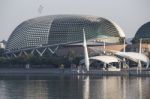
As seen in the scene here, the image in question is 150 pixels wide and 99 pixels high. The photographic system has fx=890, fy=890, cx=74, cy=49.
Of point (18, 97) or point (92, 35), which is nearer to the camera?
point (18, 97)

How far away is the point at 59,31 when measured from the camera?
167 m

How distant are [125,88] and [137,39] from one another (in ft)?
250

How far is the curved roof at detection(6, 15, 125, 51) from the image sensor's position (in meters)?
164

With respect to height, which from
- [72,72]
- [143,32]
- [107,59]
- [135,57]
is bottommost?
[72,72]

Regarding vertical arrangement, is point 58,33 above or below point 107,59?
above

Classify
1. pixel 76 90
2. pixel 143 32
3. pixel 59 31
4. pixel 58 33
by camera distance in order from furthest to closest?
pixel 143 32 → pixel 59 31 → pixel 58 33 → pixel 76 90

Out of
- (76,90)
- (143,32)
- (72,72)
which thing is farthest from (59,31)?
(76,90)

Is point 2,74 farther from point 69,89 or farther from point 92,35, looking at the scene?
point 69,89

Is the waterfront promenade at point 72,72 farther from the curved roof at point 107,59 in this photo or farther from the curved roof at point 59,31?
the curved roof at point 59,31

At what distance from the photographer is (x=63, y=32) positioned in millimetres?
167250

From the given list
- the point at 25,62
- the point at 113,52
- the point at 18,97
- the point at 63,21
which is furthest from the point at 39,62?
the point at 18,97

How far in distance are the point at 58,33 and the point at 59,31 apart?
0.97 meters

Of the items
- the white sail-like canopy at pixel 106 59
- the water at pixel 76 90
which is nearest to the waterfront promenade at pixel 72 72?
the white sail-like canopy at pixel 106 59

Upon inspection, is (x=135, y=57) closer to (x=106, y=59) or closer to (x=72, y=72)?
(x=106, y=59)
